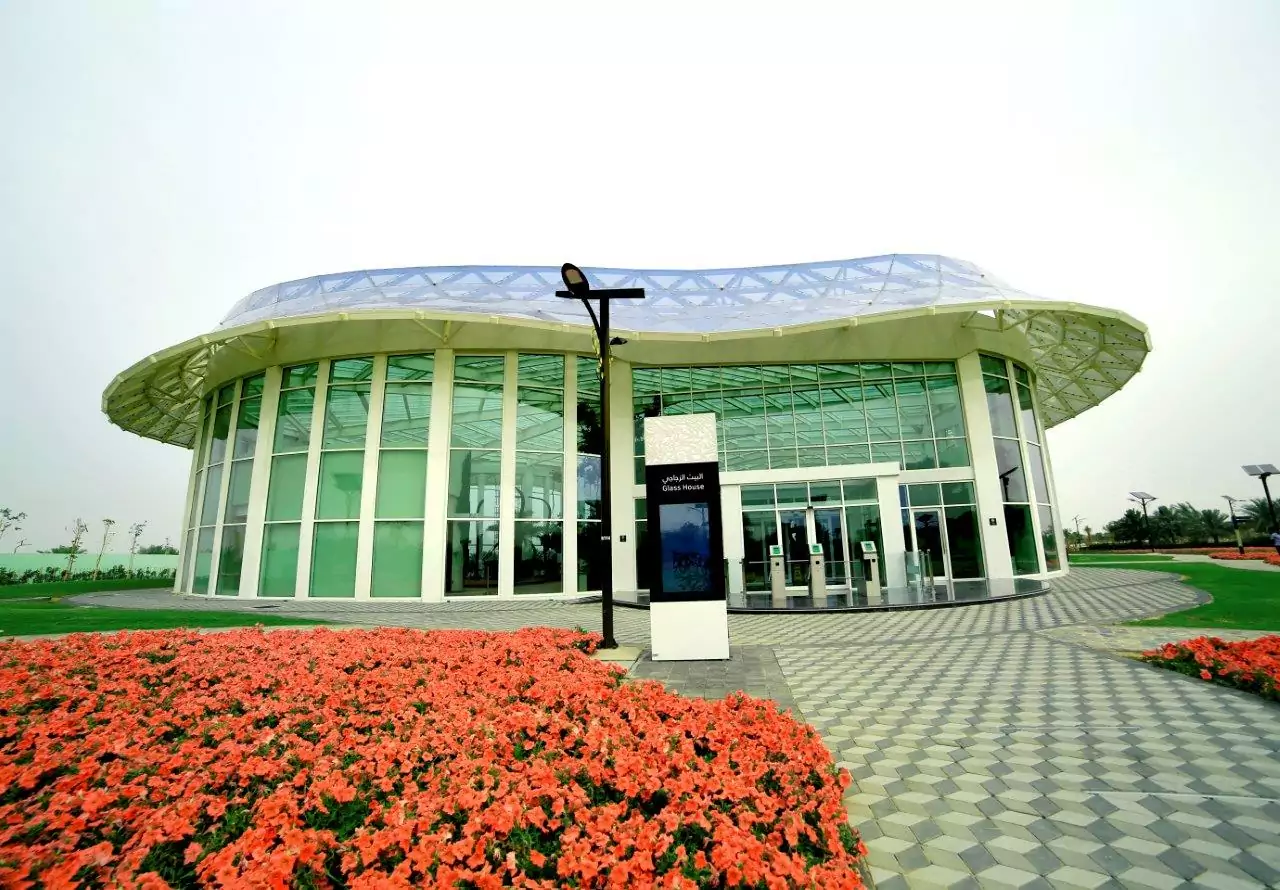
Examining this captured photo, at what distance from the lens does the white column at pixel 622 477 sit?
67.8 ft

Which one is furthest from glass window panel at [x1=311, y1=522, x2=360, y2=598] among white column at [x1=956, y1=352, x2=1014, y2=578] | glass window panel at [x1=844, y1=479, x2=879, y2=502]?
white column at [x1=956, y1=352, x2=1014, y2=578]

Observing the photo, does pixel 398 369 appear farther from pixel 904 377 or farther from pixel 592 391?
pixel 904 377

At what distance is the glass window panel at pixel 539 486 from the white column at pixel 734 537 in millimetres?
5899

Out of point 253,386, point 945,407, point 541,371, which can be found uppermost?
point 541,371

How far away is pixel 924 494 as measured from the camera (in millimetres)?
20344

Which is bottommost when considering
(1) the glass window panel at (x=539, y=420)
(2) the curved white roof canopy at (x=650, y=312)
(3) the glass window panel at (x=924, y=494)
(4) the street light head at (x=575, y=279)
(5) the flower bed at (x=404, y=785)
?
(5) the flower bed at (x=404, y=785)

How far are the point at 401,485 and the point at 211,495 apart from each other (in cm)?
921

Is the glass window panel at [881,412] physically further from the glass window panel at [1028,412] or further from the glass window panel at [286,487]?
the glass window panel at [286,487]

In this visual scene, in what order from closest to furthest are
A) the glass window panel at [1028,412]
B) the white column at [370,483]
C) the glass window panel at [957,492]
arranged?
the white column at [370,483] < the glass window panel at [957,492] < the glass window panel at [1028,412]

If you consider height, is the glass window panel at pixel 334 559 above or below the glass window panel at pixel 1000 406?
below

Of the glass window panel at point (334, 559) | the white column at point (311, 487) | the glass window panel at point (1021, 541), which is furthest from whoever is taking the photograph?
the glass window panel at point (1021, 541)

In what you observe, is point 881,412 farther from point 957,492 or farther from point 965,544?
point 965,544

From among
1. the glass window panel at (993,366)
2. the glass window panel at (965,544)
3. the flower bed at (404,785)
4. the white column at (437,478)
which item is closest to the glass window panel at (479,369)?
the white column at (437,478)

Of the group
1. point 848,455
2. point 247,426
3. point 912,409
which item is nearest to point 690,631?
point 848,455
